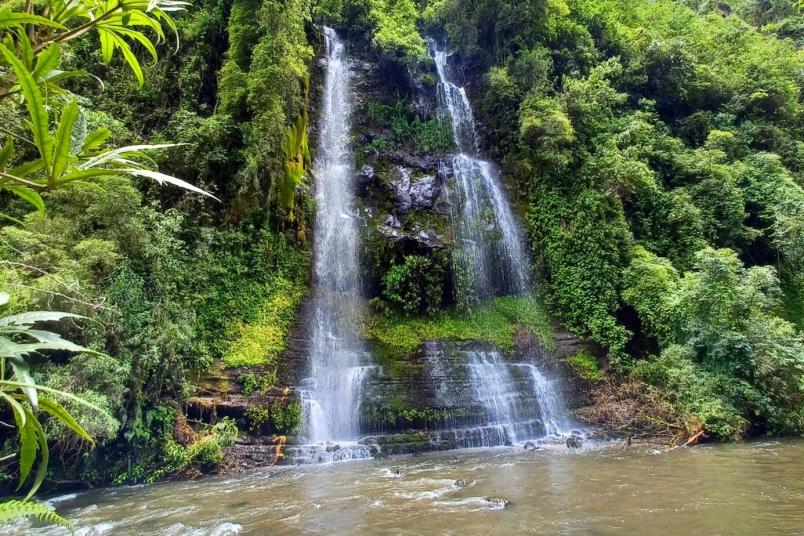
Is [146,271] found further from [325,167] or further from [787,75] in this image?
[787,75]

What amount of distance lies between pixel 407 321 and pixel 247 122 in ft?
21.2

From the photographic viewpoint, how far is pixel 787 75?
1822 cm

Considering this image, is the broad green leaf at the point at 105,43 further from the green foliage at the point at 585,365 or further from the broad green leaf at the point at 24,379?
the green foliage at the point at 585,365

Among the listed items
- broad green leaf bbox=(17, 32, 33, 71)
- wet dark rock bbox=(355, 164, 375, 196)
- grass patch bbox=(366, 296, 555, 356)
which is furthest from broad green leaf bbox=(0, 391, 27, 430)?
wet dark rock bbox=(355, 164, 375, 196)

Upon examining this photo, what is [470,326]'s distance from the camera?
41.4 feet

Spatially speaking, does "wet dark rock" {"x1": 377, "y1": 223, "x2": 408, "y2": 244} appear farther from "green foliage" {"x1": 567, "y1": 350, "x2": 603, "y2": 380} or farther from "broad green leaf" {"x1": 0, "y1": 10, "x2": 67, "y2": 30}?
"broad green leaf" {"x1": 0, "y1": 10, "x2": 67, "y2": 30}

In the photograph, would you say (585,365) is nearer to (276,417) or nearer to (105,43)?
(276,417)

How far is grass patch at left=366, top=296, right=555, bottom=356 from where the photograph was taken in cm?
1180

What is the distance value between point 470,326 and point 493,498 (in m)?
7.38

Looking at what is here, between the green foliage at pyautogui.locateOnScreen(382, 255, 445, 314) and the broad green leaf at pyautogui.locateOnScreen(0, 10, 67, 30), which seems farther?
the green foliage at pyautogui.locateOnScreen(382, 255, 445, 314)

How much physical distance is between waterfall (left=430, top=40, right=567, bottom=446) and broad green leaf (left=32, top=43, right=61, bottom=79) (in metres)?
9.95

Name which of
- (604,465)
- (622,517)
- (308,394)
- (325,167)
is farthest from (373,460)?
(325,167)

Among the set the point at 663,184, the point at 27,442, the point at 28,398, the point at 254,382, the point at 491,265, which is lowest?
the point at 27,442

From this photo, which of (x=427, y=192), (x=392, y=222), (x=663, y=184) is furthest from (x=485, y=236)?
(x=663, y=184)
